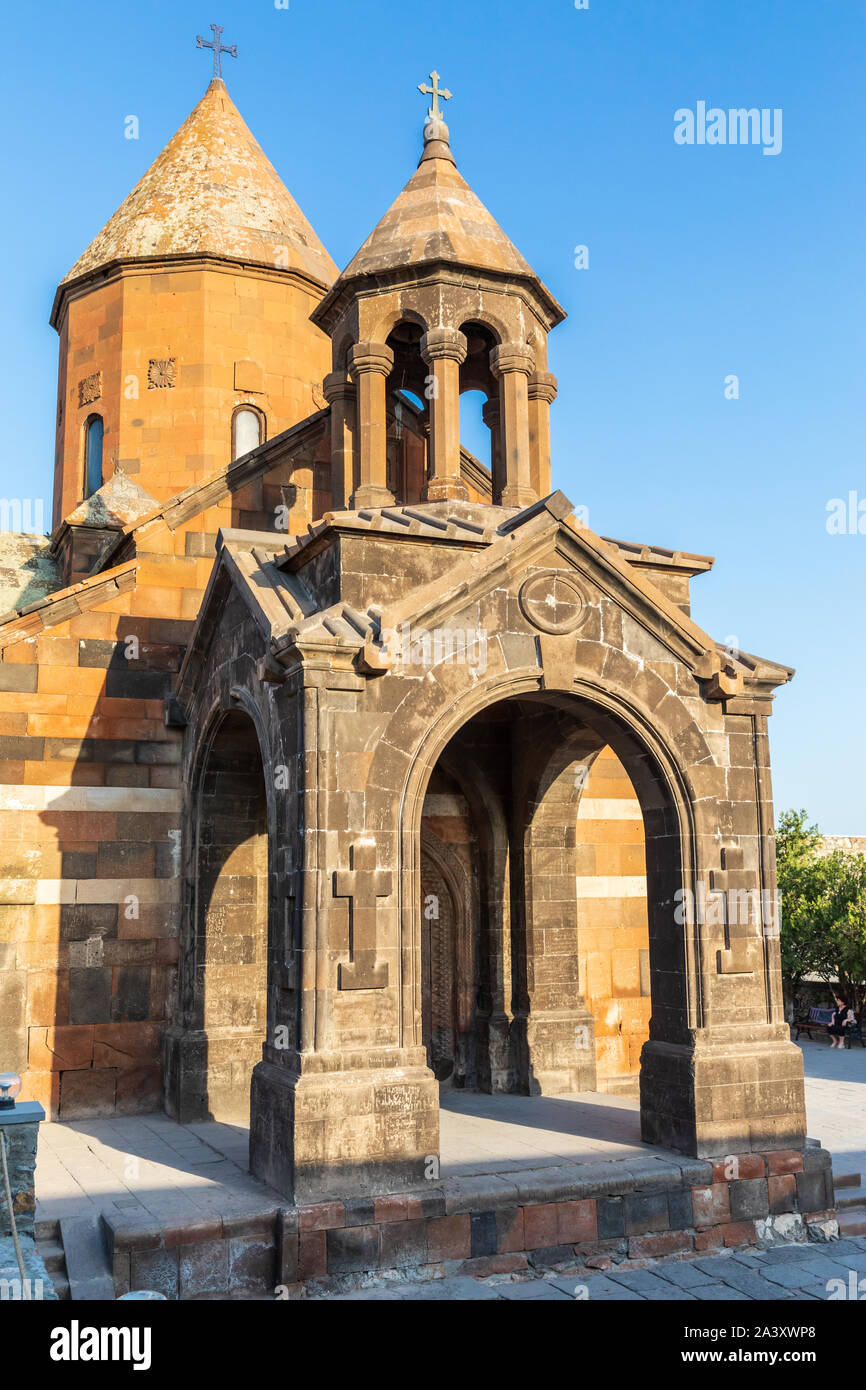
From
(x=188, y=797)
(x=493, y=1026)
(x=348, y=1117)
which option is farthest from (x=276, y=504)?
(x=348, y=1117)

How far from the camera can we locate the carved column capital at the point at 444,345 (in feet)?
37.8

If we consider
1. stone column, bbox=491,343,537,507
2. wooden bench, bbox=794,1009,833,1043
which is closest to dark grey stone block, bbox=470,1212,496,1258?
stone column, bbox=491,343,537,507

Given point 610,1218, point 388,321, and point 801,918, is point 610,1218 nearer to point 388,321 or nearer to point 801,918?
point 388,321

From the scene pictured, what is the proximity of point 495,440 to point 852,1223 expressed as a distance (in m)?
8.12

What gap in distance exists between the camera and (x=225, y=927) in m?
11.6

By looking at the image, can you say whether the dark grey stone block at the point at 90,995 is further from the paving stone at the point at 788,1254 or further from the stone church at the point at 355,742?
the paving stone at the point at 788,1254

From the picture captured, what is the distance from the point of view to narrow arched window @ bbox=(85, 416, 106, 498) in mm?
16469

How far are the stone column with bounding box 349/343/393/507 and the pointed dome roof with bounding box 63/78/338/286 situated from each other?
5.30m

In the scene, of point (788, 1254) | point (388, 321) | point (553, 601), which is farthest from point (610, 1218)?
point (388, 321)

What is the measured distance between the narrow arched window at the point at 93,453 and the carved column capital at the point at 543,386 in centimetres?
701

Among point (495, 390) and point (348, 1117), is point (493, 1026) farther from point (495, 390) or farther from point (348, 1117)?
point (495, 390)

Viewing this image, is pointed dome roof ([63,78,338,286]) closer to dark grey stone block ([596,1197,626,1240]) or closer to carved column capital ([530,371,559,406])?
carved column capital ([530,371,559,406])

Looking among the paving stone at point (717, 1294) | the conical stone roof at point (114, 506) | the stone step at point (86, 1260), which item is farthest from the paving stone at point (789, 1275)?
the conical stone roof at point (114, 506)

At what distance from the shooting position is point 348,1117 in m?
8.07
